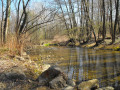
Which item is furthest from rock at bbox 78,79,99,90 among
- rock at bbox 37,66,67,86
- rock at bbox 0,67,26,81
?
rock at bbox 0,67,26,81

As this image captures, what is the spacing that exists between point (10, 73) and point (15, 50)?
3838 millimetres

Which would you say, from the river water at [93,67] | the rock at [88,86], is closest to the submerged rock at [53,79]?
the rock at [88,86]

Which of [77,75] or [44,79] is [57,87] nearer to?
[44,79]

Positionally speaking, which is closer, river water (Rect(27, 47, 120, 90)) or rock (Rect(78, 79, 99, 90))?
rock (Rect(78, 79, 99, 90))

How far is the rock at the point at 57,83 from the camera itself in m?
4.06

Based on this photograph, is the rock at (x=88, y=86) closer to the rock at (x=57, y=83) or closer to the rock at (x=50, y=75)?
the rock at (x=57, y=83)

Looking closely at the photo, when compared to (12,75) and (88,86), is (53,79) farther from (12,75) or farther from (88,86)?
(12,75)

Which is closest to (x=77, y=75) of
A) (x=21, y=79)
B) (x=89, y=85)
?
(x=89, y=85)

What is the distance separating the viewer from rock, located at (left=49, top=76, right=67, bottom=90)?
4057mm

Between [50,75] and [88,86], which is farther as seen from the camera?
[50,75]

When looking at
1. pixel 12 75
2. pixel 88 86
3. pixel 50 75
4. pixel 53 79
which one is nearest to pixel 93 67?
pixel 88 86

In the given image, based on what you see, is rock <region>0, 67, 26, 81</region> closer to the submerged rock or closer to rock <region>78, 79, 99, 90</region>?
the submerged rock

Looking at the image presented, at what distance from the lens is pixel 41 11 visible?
8070 mm

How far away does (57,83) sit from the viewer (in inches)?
163
